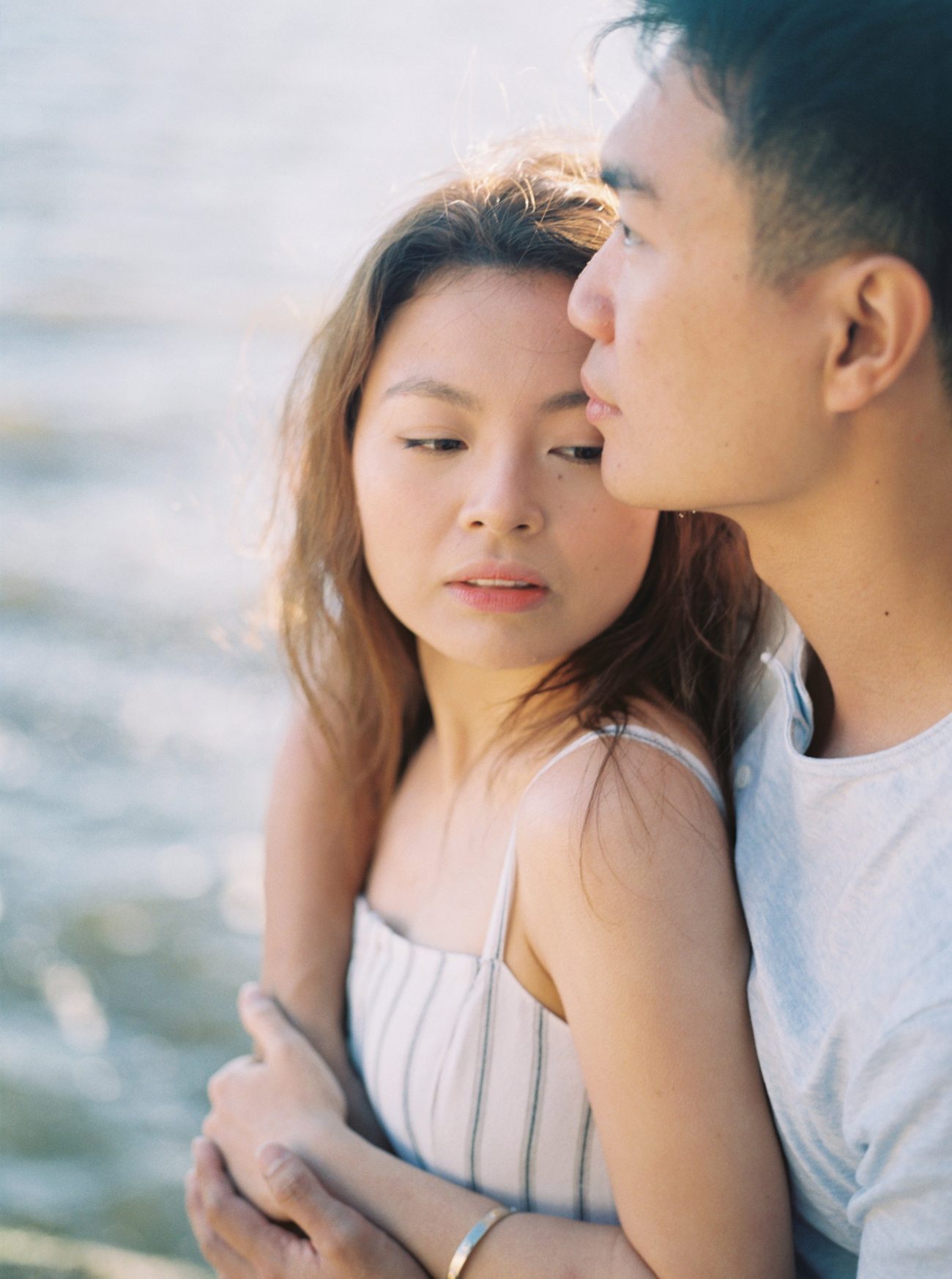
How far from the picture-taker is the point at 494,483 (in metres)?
1.95

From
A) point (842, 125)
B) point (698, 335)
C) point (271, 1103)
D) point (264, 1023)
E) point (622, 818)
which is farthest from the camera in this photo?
point (264, 1023)

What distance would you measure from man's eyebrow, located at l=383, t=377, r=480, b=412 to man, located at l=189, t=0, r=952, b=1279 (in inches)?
6.9

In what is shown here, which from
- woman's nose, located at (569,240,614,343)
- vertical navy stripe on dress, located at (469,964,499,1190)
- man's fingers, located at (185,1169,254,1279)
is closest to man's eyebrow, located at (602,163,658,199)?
woman's nose, located at (569,240,614,343)

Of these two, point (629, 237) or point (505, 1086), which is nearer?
point (629, 237)

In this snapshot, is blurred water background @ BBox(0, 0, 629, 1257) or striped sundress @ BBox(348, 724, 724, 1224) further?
blurred water background @ BBox(0, 0, 629, 1257)

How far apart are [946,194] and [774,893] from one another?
0.83 metres

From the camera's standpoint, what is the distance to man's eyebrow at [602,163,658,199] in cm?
171

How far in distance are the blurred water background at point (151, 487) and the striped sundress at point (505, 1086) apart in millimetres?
1129

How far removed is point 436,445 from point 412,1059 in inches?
34.0

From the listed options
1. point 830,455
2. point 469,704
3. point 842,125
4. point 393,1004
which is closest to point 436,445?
point 469,704

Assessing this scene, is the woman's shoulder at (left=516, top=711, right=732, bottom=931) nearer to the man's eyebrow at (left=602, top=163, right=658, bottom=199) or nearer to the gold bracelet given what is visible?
the gold bracelet

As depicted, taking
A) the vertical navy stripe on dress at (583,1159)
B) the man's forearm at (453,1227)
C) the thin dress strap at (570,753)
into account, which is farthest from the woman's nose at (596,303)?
the man's forearm at (453,1227)

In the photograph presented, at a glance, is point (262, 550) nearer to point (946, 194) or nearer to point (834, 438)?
point (834, 438)

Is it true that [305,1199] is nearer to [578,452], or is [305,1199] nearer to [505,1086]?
[505,1086]
